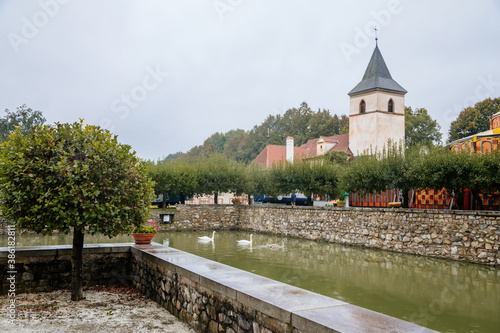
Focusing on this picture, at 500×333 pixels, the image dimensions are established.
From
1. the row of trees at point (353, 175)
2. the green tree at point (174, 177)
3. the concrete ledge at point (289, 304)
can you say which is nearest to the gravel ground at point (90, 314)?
the concrete ledge at point (289, 304)

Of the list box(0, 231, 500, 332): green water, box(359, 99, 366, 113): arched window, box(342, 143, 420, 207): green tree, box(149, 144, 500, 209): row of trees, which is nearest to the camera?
box(0, 231, 500, 332): green water

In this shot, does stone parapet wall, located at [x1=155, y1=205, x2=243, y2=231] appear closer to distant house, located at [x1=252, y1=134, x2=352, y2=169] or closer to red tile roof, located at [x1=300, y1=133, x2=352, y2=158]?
distant house, located at [x1=252, y1=134, x2=352, y2=169]

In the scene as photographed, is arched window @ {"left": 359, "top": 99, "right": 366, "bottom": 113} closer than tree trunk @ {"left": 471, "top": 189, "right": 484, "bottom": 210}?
No

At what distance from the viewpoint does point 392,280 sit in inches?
475

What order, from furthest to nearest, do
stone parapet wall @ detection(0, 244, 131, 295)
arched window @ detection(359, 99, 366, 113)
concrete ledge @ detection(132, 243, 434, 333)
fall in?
arched window @ detection(359, 99, 366, 113), stone parapet wall @ detection(0, 244, 131, 295), concrete ledge @ detection(132, 243, 434, 333)

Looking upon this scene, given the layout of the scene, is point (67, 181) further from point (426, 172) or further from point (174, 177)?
point (174, 177)

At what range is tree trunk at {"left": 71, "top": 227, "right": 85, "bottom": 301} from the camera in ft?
22.6

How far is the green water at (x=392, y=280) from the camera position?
28.2 feet

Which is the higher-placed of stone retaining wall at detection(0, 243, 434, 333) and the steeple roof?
the steeple roof

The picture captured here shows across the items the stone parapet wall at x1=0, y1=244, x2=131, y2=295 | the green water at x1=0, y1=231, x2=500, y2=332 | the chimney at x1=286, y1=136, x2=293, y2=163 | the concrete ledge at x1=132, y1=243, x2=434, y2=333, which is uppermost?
the chimney at x1=286, y1=136, x2=293, y2=163

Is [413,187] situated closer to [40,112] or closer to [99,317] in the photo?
[99,317]

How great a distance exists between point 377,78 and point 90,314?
45863 millimetres

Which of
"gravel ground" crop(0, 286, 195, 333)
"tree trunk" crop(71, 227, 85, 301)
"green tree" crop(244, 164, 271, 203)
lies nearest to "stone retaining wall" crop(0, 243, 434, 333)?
"gravel ground" crop(0, 286, 195, 333)

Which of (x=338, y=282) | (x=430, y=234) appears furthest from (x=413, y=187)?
(x=338, y=282)
